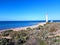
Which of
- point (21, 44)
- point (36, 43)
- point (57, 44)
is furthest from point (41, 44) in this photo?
point (21, 44)

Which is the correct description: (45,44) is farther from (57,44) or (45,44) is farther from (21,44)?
(21,44)

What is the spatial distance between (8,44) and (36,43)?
2.01 m

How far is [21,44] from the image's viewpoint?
9688 mm

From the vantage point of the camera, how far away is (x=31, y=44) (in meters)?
8.59

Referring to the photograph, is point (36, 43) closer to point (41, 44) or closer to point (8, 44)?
point (41, 44)

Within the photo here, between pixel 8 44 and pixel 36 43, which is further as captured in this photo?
pixel 8 44

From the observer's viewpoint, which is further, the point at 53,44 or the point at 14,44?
the point at 14,44

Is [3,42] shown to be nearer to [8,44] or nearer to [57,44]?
[8,44]

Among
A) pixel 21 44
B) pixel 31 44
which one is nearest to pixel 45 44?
pixel 31 44

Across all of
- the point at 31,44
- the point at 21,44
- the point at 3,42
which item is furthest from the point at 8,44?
the point at 31,44

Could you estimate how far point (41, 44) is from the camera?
8.68m

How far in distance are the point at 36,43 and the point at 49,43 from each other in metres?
1.01

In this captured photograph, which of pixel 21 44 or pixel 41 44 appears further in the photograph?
pixel 21 44

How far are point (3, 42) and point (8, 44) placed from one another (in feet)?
1.26
